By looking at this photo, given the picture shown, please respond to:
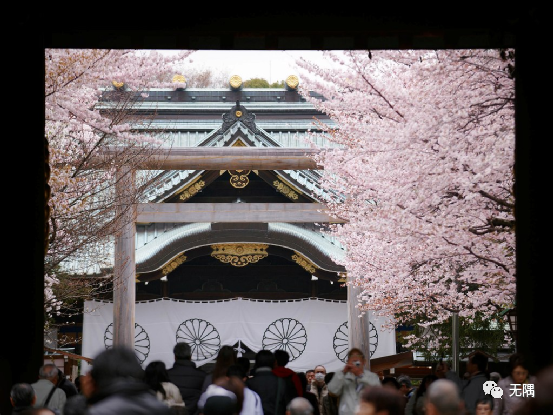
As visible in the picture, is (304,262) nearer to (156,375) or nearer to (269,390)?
(269,390)

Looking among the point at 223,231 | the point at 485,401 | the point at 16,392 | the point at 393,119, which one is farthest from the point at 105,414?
the point at 223,231

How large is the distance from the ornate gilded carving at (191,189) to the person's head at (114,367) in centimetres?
1637

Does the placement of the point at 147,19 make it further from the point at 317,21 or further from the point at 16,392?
the point at 16,392

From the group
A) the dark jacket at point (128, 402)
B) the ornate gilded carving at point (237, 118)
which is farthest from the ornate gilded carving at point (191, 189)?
the dark jacket at point (128, 402)

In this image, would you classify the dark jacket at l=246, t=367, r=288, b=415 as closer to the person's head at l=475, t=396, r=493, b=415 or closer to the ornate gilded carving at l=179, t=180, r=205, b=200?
the person's head at l=475, t=396, r=493, b=415

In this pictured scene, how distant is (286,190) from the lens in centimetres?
2069

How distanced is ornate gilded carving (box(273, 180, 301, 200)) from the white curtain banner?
3.80 meters

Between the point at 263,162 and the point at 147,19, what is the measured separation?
10195 mm

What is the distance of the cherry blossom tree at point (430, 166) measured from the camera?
9727 mm

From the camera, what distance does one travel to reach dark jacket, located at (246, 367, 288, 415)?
7.10 meters

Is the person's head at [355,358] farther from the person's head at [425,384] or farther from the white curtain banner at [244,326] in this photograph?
the white curtain banner at [244,326]

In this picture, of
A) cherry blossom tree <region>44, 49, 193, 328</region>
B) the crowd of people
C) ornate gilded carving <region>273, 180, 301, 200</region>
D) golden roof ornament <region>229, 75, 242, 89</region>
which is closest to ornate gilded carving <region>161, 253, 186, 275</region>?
ornate gilded carving <region>273, 180, 301, 200</region>

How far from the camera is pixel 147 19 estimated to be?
670 cm

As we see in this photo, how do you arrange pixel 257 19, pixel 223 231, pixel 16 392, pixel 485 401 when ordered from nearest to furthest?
pixel 16 392
pixel 257 19
pixel 485 401
pixel 223 231
